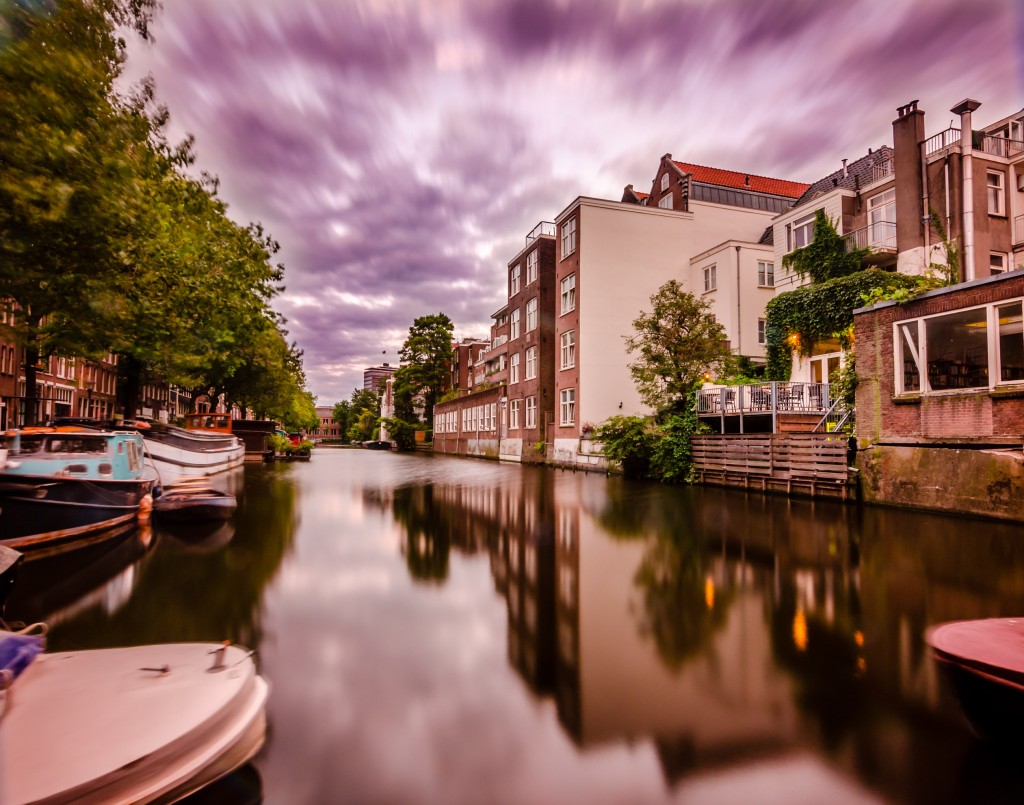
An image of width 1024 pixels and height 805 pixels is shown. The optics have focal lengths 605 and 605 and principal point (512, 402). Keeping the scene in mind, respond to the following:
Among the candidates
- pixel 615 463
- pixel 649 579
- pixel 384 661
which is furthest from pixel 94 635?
pixel 615 463

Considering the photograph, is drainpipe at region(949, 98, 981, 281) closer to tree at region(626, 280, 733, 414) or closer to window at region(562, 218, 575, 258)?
tree at region(626, 280, 733, 414)

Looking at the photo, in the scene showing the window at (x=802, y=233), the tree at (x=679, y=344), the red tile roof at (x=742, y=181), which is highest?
the red tile roof at (x=742, y=181)

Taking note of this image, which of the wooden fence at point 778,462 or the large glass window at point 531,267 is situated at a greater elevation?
the large glass window at point 531,267

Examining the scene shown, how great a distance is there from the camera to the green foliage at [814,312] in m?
23.4

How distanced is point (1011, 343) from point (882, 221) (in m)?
14.7

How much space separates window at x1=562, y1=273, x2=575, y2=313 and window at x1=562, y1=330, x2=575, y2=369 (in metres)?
1.65

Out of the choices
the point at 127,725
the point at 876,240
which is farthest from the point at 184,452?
the point at 876,240

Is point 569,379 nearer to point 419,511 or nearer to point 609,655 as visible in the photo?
point 419,511

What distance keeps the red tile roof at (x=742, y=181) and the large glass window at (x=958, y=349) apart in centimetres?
2854

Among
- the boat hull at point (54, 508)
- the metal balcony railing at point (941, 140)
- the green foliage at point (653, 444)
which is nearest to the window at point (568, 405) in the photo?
the green foliage at point (653, 444)

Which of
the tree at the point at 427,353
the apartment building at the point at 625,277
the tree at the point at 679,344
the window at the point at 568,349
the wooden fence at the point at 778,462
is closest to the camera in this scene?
the wooden fence at the point at 778,462

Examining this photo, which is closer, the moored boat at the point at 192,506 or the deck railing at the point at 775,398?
the moored boat at the point at 192,506

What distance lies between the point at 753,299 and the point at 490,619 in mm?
31474

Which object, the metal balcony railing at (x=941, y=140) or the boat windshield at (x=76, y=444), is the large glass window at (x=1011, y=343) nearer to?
the metal balcony railing at (x=941, y=140)
